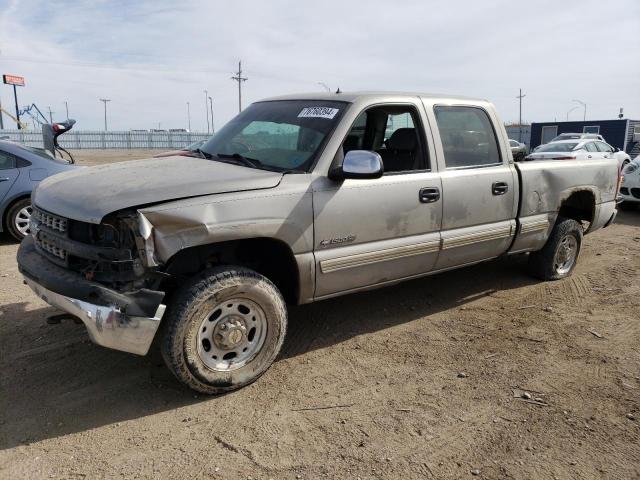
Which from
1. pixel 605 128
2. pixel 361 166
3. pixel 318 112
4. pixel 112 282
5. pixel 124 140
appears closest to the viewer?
pixel 112 282

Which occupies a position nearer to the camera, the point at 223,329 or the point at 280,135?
the point at 223,329

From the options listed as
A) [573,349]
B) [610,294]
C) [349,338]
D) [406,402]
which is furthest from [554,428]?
[610,294]

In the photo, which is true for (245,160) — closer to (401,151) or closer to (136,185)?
(136,185)

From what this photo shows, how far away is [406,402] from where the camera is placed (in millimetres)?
3314

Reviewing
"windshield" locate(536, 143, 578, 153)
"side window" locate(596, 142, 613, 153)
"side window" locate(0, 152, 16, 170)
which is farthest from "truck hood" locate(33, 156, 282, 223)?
"side window" locate(596, 142, 613, 153)

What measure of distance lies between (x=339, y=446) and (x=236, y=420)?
2.16 ft

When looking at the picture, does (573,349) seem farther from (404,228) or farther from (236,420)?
(236,420)

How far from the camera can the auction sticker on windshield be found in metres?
3.90

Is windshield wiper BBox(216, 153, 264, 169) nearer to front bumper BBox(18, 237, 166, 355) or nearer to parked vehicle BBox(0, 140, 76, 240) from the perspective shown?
front bumper BBox(18, 237, 166, 355)

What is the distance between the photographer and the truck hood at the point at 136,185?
2.96 metres

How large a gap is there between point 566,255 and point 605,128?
122 ft

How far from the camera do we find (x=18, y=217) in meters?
7.18

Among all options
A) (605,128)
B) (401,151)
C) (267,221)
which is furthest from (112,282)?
(605,128)

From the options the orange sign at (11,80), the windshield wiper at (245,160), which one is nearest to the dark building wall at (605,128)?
the windshield wiper at (245,160)
